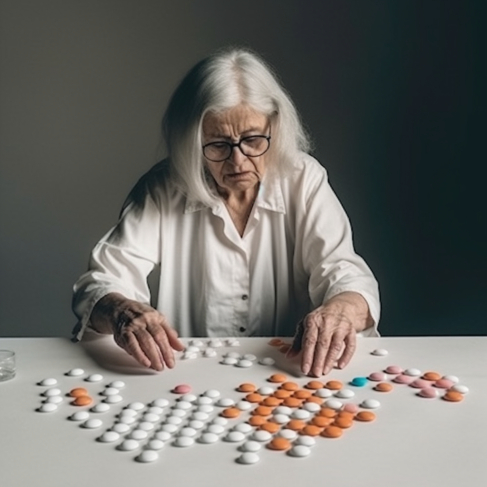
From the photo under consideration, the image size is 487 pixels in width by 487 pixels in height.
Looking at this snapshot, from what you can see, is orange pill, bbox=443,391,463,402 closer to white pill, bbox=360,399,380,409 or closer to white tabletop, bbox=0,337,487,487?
white tabletop, bbox=0,337,487,487

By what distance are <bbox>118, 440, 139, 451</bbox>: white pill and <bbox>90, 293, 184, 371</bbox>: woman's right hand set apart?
37cm

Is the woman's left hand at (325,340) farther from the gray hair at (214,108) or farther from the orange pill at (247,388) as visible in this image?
the gray hair at (214,108)

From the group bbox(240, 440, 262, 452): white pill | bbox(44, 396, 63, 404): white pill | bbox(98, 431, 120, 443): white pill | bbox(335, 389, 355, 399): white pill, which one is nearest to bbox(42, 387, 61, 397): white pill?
bbox(44, 396, 63, 404): white pill

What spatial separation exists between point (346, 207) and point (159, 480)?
2325 mm

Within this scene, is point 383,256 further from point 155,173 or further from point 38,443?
point 38,443

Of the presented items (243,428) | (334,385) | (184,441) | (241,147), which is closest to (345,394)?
(334,385)

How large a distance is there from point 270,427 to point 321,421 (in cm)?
A: 9

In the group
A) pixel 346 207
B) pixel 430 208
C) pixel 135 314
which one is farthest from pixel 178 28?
pixel 135 314

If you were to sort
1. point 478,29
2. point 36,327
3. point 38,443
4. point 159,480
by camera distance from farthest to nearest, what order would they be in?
point 36,327 < point 478,29 < point 38,443 < point 159,480

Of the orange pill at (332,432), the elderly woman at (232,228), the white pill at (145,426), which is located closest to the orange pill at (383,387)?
the orange pill at (332,432)

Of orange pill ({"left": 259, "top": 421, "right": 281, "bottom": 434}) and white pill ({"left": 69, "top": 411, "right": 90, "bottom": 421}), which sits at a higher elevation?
orange pill ({"left": 259, "top": 421, "right": 281, "bottom": 434})

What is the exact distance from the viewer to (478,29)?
3.18m

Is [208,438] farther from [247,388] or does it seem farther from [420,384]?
[420,384]

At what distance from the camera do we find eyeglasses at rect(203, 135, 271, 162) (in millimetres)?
2105
